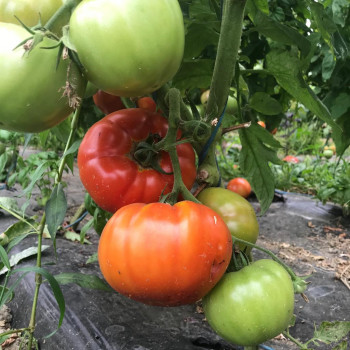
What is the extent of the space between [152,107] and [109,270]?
0.38m

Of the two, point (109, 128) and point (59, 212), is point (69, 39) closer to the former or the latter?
point (109, 128)

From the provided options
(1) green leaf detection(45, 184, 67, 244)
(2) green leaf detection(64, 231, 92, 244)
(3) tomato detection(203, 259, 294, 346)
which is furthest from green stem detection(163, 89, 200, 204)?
(2) green leaf detection(64, 231, 92, 244)

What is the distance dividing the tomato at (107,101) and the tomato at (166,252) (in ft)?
1.22

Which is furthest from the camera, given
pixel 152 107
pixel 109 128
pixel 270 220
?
pixel 270 220

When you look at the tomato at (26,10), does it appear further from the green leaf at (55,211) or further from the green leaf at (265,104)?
the green leaf at (265,104)

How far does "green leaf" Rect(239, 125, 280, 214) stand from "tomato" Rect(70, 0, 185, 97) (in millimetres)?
449

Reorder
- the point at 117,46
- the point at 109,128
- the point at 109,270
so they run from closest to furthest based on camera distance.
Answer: the point at 117,46 < the point at 109,270 < the point at 109,128

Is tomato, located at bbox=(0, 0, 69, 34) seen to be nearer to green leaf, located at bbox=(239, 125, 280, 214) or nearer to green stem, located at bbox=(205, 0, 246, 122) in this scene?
green stem, located at bbox=(205, 0, 246, 122)

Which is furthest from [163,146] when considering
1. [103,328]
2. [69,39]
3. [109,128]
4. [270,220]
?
[270,220]

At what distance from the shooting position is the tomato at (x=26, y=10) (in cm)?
47

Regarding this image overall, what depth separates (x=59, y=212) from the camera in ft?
2.22

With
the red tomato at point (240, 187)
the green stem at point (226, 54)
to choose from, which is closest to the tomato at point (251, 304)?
the green stem at point (226, 54)

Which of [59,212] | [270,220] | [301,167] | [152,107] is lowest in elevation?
[301,167]

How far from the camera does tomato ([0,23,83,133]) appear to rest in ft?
1.30
